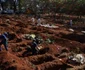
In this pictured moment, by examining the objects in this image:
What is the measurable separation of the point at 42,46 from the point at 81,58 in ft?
12.0

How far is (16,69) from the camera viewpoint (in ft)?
44.1

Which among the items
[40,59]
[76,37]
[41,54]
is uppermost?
[40,59]

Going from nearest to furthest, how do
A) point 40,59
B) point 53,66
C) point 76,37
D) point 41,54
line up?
1. point 53,66
2. point 40,59
3. point 41,54
4. point 76,37

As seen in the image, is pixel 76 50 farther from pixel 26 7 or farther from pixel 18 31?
pixel 26 7

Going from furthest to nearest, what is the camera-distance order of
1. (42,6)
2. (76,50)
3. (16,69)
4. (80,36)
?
(42,6)
(80,36)
(76,50)
(16,69)

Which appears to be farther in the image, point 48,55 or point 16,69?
point 48,55

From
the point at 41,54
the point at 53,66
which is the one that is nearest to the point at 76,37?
the point at 41,54

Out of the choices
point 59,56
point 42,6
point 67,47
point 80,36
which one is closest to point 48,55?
point 59,56

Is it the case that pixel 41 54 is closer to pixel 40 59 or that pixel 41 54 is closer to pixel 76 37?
pixel 40 59

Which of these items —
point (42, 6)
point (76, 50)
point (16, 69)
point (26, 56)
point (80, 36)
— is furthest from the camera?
point (42, 6)

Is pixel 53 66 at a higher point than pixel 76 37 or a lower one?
higher

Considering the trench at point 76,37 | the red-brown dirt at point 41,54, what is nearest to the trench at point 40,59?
the red-brown dirt at point 41,54

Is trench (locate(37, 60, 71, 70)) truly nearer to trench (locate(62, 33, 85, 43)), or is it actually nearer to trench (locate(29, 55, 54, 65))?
trench (locate(29, 55, 54, 65))

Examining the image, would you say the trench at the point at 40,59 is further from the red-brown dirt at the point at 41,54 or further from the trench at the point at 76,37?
the trench at the point at 76,37
